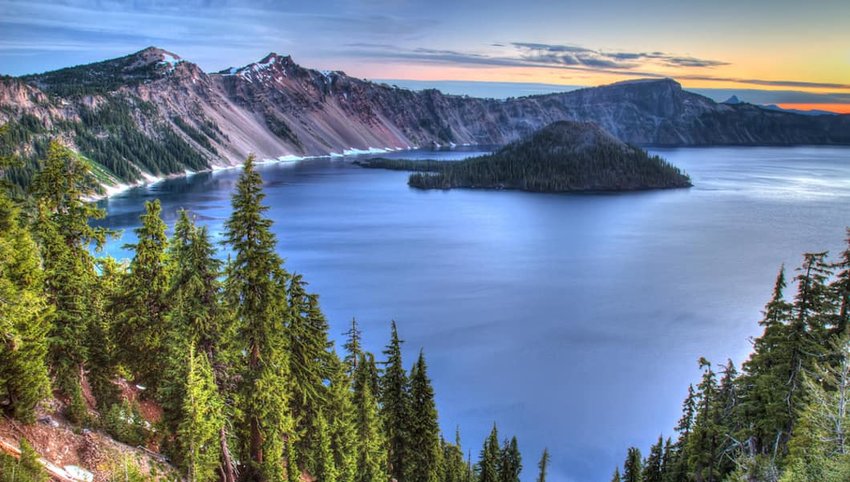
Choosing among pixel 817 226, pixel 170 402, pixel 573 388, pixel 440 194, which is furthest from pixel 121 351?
pixel 440 194

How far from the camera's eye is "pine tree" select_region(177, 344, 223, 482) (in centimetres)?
1622

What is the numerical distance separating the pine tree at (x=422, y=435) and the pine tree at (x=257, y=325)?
8.31 meters

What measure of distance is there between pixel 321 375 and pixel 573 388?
82.4ft

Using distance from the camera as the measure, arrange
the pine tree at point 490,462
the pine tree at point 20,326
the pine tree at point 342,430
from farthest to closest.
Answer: the pine tree at point 490,462
the pine tree at point 342,430
the pine tree at point 20,326

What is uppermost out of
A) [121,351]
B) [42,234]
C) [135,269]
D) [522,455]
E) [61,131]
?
[61,131]

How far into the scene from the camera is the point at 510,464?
33.2 metres

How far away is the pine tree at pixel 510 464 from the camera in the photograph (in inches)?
1303

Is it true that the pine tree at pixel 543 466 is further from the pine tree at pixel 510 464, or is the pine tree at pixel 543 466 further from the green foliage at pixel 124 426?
the green foliage at pixel 124 426

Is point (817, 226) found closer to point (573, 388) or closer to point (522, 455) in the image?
point (573, 388)

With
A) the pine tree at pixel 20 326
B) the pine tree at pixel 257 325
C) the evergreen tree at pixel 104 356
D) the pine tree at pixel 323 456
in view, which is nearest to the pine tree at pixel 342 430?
the pine tree at pixel 323 456

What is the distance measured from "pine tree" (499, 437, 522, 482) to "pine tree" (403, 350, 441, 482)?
731cm

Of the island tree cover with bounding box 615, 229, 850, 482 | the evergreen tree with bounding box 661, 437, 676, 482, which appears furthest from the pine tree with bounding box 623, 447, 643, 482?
the island tree cover with bounding box 615, 229, 850, 482

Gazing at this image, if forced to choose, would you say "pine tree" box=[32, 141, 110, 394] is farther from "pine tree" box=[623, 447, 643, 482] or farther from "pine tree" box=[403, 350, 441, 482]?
"pine tree" box=[623, 447, 643, 482]

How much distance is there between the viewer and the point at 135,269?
74.1ft
